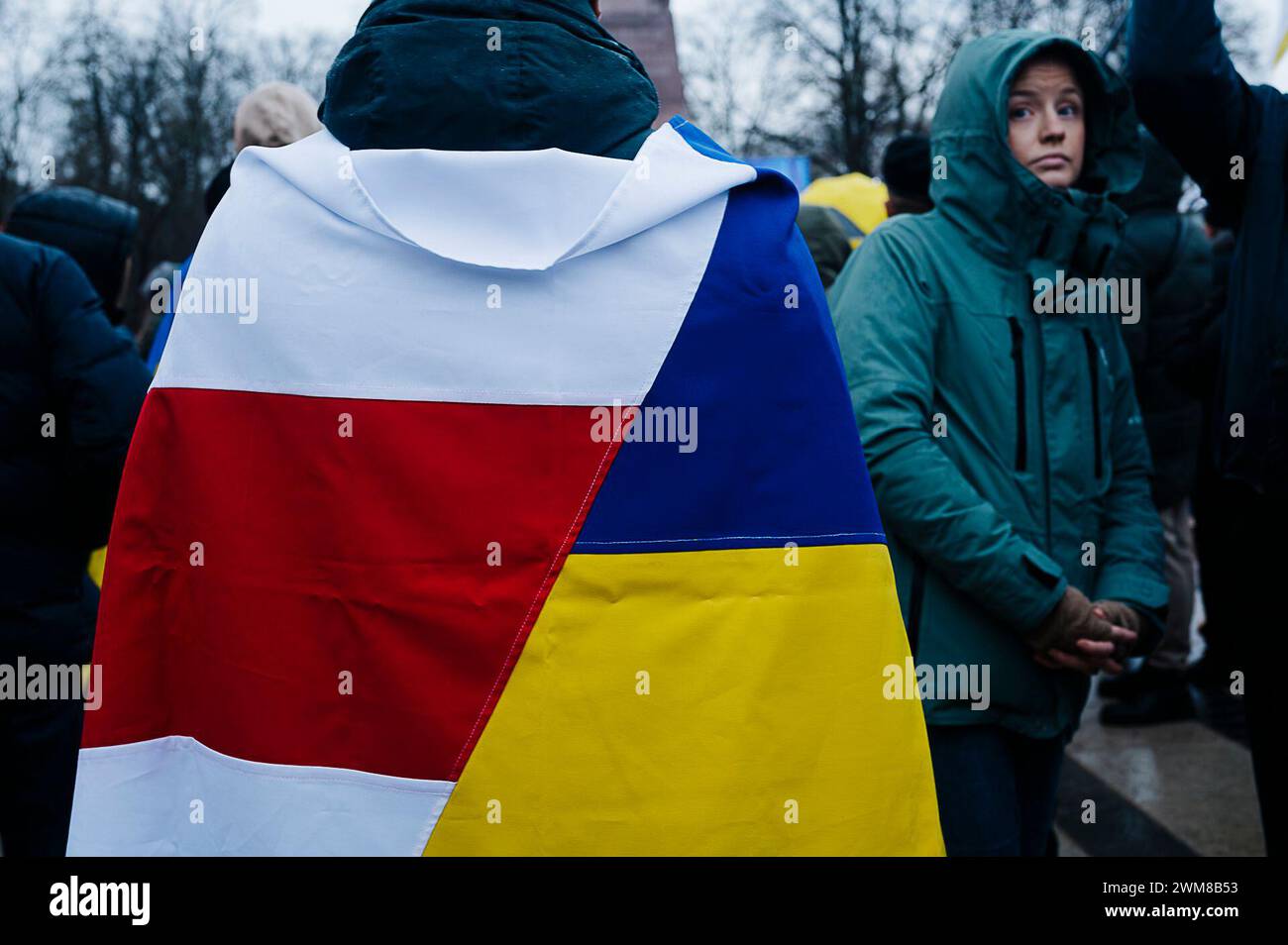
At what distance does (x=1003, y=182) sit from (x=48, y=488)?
2287 millimetres

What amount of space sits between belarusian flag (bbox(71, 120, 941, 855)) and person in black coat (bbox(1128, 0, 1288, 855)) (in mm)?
1315

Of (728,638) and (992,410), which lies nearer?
(728,638)

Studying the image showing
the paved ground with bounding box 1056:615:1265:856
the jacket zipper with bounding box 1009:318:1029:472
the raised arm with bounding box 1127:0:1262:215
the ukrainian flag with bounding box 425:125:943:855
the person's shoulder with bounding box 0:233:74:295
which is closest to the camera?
the ukrainian flag with bounding box 425:125:943:855

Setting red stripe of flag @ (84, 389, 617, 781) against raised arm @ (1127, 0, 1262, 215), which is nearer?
red stripe of flag @ (84, 389, 617, 781)

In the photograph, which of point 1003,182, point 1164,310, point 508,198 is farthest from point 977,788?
point 1164,310

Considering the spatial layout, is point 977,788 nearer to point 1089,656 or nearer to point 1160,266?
point 1089,656

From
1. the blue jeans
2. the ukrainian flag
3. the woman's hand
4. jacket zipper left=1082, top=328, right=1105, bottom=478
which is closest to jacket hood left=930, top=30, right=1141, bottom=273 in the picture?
jacket zipper left=1082, top=328, right=1105, bottom=478

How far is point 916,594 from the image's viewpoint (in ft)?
8.53

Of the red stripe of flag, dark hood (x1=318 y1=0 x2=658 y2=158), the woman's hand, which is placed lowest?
the woman's hand

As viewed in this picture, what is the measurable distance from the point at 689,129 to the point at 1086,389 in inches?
53.1

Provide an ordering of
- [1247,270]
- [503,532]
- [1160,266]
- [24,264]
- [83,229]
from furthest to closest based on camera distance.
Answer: [1160,266], [83,229], [24,264], [1247,270], [503,532]

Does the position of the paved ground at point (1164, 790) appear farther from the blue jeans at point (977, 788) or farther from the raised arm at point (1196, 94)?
the raised arm at point (1196, 94)

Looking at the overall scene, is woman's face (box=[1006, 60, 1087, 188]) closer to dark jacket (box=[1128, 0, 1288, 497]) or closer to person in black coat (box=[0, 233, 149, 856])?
dark jacket (box=[1128, 0, 1288, 497])

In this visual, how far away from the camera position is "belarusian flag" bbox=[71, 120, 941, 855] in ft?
5.29
